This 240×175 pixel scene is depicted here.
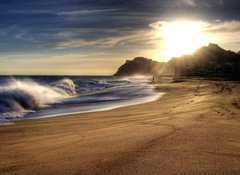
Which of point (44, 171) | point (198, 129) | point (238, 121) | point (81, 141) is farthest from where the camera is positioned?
point (238, 121)

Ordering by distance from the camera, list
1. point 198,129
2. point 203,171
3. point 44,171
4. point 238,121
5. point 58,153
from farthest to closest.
→ 1. point 238,121
2. point 198,129
3. point 58,153
4. point 44,171
5. point 203,171

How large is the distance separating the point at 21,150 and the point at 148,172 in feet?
7.44

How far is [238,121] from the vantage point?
613 cm

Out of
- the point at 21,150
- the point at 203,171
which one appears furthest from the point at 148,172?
the point at 21,150

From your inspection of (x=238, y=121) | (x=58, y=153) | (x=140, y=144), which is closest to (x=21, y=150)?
(x=58, y=153)

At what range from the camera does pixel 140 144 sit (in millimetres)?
4441

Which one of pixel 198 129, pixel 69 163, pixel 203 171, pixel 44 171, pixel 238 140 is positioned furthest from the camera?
pixel 198 129

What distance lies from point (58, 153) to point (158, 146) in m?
A: 1.41

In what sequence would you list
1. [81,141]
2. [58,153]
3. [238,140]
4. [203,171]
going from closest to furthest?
[203,171]
[58,153]
[238,140]
[81,141]

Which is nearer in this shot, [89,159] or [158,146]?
[89,159]

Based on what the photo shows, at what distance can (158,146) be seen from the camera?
168 inches

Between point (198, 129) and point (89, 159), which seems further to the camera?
point (198, 129)

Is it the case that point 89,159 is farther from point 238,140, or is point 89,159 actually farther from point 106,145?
point 238,140

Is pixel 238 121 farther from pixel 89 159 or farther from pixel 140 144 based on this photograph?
pixel 89 159
